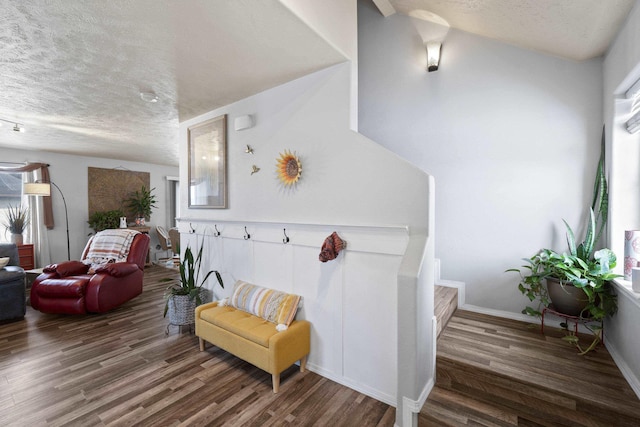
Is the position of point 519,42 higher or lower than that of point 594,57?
higher

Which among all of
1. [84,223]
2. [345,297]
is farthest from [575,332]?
[84,223]

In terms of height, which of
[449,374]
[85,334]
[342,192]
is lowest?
[85,334]

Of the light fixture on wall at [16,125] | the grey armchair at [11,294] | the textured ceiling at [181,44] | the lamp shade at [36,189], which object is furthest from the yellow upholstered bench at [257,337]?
the lamp shade at [36,189]

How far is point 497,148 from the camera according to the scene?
8.53 ft

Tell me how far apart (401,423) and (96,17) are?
2.76 m

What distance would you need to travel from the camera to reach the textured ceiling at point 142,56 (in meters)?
1.47

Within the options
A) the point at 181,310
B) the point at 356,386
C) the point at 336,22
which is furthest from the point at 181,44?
the point at 356,386

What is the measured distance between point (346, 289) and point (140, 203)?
19.2 feet

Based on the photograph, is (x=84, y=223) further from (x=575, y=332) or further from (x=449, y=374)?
(x=575, y=332)

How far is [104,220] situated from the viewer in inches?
219

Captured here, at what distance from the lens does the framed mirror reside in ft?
9.56

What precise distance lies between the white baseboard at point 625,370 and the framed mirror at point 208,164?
322 centimetres

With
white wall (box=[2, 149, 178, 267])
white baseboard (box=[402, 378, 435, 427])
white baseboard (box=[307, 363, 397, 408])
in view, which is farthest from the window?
white baseboard (box=[402, 378, 435, 427])

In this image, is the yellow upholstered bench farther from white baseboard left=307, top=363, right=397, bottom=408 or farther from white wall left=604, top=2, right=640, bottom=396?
white wall left=604, top=2, right=640, bottom=396
